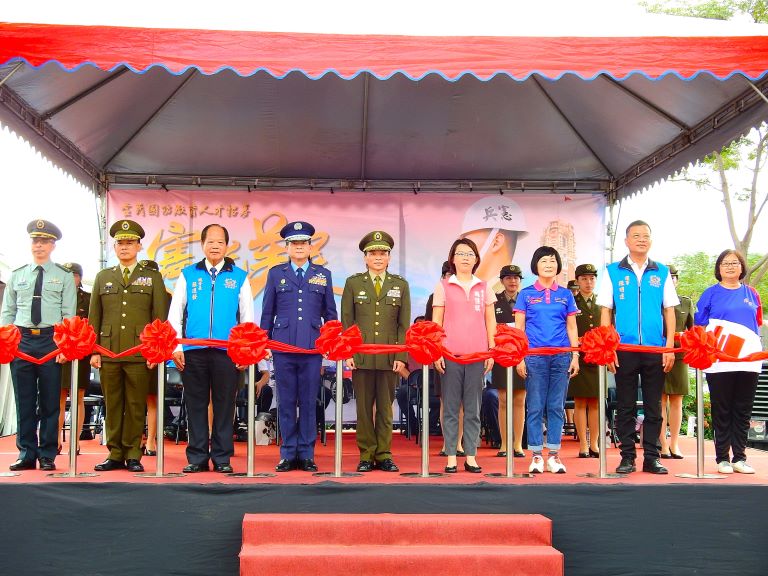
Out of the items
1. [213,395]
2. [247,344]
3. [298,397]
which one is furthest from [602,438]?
[213,395]

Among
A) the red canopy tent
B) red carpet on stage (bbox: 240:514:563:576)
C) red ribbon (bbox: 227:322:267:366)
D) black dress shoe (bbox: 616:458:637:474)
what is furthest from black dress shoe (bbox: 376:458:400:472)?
the red canopy tent

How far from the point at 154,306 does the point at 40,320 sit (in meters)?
0.86

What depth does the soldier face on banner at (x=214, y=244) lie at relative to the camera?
5.92 meters

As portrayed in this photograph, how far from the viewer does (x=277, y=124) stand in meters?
9.11

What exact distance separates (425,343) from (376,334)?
80 centimetres

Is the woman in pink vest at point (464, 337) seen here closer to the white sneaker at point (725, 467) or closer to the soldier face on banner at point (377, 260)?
the soldier face on banner at point (377, 260)

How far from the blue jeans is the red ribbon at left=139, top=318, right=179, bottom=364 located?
Answer: 2770 mm

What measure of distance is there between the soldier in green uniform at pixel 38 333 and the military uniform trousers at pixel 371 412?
2.33 metres

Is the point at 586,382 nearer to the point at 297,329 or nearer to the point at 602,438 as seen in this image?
the point at 602,438

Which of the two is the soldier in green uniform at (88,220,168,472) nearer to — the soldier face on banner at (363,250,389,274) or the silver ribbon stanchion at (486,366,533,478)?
the soldier face on banner at (363,250,389,274)

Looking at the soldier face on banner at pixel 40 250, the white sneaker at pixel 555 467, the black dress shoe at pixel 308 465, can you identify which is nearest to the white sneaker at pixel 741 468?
the white sneaker at pixel 555 467

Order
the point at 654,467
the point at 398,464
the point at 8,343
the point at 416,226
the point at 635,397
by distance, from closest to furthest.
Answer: the point at 8,343
the point at 654,467
the point at 635,397
the point at 398,464
the point at 416,226

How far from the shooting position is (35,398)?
5.97m

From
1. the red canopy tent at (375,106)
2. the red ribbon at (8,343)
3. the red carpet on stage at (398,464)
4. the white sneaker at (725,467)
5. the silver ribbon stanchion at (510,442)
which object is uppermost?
the red canopy tent at (375,106)
